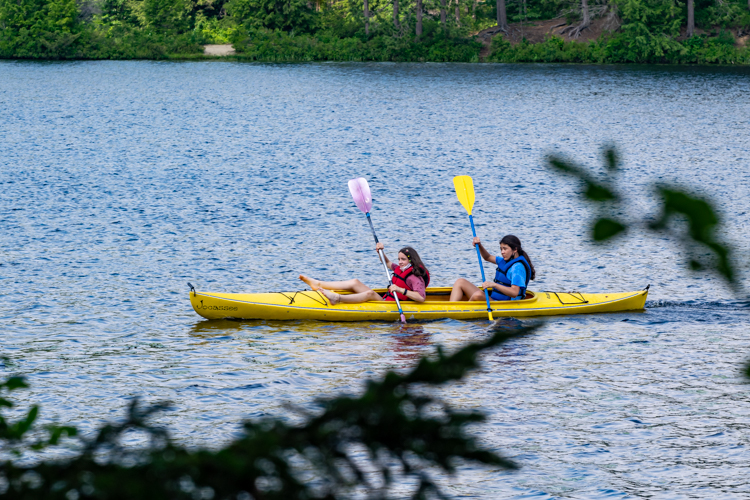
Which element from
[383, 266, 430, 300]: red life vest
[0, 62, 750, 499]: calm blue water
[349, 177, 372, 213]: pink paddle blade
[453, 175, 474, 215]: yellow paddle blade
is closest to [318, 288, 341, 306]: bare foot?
[0, 62, 750, 499]: calm blue water

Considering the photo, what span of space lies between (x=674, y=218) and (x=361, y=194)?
12.1 m

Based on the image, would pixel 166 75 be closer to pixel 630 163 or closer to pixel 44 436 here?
pixel 630 163

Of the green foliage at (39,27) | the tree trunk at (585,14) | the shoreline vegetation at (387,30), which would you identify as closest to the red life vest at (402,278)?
the shoreline vegetation at (387,30)

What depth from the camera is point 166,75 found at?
Result: 52.5m

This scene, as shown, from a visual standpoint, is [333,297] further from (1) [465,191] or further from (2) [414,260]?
(1) [465,191]

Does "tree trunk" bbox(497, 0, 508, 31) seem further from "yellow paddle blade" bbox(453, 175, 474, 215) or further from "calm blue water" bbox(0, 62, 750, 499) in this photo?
"yellow paddle blade" bbox(453, 175, 474, 215)

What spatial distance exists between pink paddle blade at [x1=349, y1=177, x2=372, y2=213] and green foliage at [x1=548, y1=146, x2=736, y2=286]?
39.0 feet

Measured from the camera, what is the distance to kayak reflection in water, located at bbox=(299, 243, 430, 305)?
36.2 feet

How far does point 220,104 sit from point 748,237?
93.8 ft

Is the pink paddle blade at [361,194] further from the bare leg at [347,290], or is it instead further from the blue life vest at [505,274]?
the blue life vest at [505,274]

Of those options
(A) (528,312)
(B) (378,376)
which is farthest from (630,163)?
(B) (378,376)

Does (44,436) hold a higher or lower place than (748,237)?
higher

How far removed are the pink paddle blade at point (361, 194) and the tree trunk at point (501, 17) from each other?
46.1 metres

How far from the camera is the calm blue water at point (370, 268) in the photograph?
799 centimetres
